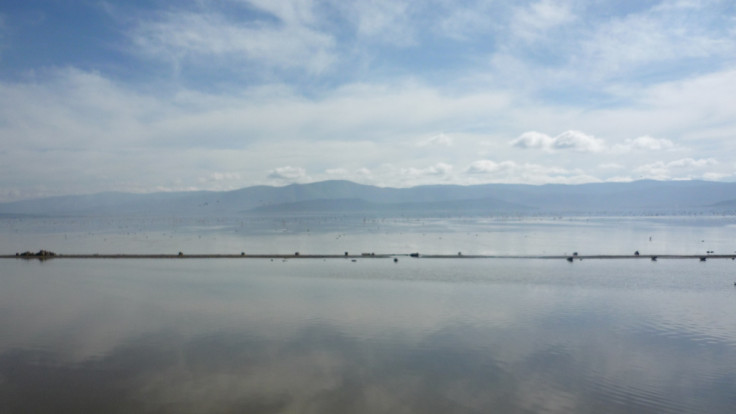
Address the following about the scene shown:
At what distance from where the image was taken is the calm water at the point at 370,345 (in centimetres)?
1259

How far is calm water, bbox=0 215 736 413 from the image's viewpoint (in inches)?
496

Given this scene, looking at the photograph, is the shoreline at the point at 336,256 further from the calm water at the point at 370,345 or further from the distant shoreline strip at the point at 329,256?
the calm water at the point at 370,345

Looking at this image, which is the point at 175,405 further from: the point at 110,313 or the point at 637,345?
the point at 637,345

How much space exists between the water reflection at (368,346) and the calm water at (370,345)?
0.07 meters

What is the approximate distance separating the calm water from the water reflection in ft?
0.24

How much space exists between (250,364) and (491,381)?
7854 mm

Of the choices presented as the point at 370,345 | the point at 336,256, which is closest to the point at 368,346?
the point at 370,345

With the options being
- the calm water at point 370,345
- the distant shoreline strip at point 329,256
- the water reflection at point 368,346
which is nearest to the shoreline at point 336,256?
the distant shoreline strip at point 329,256

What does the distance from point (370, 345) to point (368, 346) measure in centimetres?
13

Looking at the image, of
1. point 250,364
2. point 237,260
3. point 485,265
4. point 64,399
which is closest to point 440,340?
point 250,364

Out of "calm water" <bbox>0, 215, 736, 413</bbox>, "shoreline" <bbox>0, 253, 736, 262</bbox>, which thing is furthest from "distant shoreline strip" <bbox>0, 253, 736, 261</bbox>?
"calm water" <bbox>0, 215, 736, 413</bbox>

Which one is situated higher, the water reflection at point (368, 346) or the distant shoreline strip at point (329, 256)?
the distant shoreline strip at point (329, 256)

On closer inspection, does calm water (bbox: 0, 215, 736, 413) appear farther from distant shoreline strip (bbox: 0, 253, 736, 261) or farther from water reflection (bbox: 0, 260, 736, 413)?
distant shoreline strip (bbox: 0, 253, 736, 261)

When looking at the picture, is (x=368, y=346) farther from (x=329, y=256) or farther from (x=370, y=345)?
(x=329, y=256)
